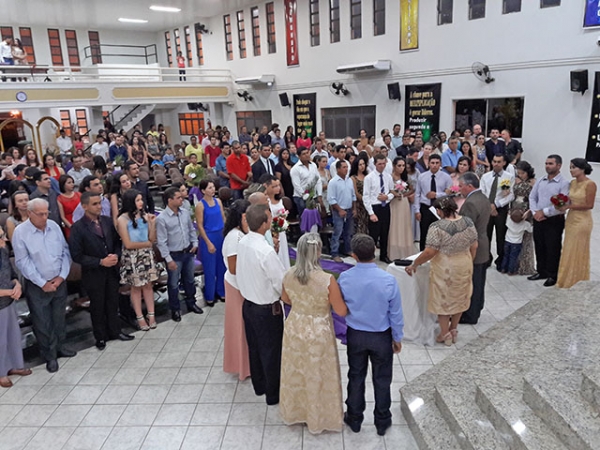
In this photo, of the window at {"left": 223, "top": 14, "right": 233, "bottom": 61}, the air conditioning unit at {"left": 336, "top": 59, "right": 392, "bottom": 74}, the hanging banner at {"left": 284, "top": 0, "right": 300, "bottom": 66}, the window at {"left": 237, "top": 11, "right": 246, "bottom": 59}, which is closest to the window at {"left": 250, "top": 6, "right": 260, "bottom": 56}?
the window at {"left": 237, "top": 11, "right": 246, "bottom": 59}

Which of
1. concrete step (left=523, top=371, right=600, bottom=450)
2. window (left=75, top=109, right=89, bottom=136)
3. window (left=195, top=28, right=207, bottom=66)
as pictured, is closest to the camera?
concrete step (left=523, top=371, right=600, bottom=450)

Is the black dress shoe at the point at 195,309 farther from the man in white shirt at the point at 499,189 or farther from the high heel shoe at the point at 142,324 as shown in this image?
the man in white shirt at the point at 499,189

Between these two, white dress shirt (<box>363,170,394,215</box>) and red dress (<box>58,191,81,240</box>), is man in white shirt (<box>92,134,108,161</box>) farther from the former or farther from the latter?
white dress shirt (<box>363,170,394,215</box>)

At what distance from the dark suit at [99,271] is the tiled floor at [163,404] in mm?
239

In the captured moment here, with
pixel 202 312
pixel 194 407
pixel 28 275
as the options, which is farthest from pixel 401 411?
pixel 28 275

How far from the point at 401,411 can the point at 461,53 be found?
1028 cm

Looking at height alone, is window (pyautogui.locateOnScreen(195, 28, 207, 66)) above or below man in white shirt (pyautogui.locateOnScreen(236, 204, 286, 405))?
above

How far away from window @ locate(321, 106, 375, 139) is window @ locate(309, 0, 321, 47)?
220cm

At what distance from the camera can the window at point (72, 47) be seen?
20.7 m

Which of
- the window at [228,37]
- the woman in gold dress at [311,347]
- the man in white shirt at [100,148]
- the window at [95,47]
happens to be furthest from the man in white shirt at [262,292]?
the window at [95,47]

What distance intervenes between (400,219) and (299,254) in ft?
12.4

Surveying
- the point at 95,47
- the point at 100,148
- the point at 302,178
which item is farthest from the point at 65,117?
Result: the point at 302,178

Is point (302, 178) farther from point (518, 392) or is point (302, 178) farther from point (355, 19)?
point (355, 19)

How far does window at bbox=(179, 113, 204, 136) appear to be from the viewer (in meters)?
21.0
